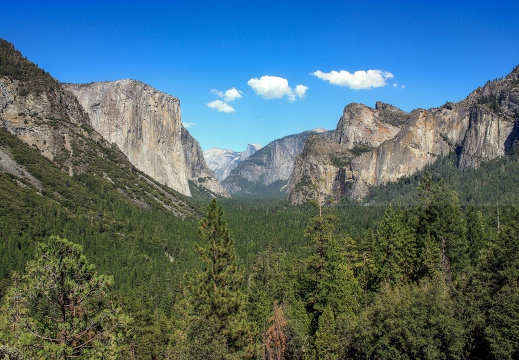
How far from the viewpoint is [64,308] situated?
50.4 ft

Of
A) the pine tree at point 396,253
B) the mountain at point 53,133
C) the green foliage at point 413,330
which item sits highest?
the mountain at point 53,133

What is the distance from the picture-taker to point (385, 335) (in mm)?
24609

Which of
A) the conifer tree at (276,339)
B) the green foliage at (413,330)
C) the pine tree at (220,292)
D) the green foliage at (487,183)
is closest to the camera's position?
the green foliage at (413,330)

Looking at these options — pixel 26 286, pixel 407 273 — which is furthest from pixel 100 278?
pixel 407 273

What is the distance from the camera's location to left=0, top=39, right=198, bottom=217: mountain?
444 ft

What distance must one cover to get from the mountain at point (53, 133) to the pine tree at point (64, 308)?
11145 cm

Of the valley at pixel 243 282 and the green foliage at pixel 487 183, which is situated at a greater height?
the green foliage at pixel 487 183

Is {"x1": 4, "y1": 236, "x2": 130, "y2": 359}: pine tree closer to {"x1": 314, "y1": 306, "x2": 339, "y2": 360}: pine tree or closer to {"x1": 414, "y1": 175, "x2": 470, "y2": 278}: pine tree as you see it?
{"x1": 314, "y1": 306, "x2": 339, "y2": 360}: pine tree

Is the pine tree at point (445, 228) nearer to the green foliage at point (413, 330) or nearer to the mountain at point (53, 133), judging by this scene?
the green foliage at point (413, 330)

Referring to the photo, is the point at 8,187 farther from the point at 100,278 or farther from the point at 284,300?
the point at 100,278

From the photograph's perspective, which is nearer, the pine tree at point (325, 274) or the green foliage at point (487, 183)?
the pine tree at point (325, 274)

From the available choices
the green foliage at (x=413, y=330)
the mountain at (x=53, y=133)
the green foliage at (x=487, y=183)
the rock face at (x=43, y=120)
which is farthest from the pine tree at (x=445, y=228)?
the rock face at (x=43, y=120)

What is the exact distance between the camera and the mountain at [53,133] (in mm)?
135250

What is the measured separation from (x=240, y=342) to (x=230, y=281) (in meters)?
3.88
